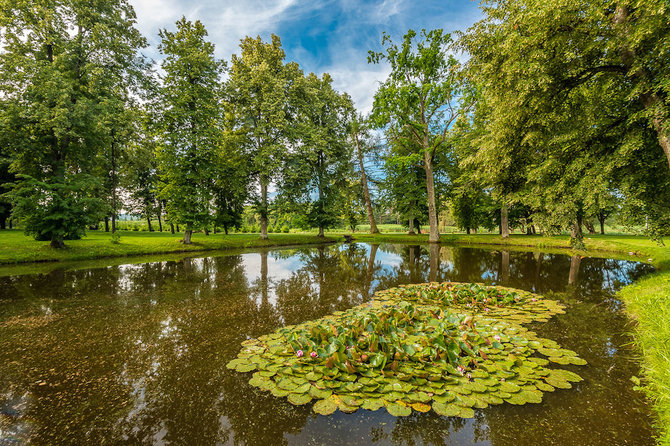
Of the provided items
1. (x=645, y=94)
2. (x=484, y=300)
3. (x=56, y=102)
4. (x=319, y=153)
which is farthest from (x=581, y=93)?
(x=56, y=102)

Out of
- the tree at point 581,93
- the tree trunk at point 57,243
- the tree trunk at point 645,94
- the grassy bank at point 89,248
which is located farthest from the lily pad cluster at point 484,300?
the tree trunk at point 57,243

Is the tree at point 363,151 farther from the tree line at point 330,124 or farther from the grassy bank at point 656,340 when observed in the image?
the grassy bank at point 656,340

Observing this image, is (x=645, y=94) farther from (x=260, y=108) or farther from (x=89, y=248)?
(x=89, y=248)

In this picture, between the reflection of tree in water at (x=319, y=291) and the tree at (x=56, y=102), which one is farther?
the tree at (x=56, y=102)

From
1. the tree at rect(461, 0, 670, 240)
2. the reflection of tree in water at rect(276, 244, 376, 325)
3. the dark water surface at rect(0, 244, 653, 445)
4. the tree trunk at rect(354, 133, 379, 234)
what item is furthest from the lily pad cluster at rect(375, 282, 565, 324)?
the tree trunk at rect(354, 133, 379, 234)

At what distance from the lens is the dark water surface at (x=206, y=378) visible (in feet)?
8.28

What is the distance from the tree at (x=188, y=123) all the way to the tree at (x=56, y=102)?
9.83 ft

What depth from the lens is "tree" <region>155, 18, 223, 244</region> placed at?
18.3m

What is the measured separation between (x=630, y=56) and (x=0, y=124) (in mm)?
25056

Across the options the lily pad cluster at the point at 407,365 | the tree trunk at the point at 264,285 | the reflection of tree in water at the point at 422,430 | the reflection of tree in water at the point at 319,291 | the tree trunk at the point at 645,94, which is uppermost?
the tree trunk at the point at 645,94

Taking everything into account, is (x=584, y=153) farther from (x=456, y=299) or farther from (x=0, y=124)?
(x=0, y=124)

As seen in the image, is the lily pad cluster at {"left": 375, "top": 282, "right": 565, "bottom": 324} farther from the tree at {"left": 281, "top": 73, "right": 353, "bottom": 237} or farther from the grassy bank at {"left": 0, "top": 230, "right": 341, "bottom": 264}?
the tree at {"left": 281, "top": 73, "right": 353, "bottom": 237}

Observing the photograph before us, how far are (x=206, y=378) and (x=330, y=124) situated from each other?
2715cm

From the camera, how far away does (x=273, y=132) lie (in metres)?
24.1
